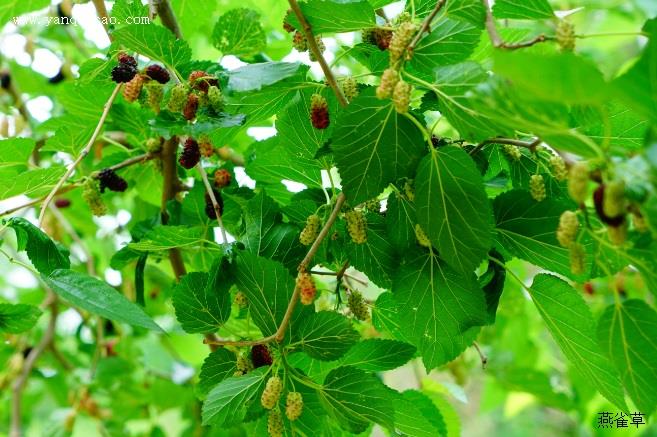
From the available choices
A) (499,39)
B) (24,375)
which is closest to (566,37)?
(499,39)

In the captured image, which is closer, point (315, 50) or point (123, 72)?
point (315, 50)

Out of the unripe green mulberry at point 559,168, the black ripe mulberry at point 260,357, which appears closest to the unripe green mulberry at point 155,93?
the black ripe mulberry at point 260,357

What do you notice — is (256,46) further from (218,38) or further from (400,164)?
(400,164)

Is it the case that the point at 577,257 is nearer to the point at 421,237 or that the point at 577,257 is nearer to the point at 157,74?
the point at 421,237

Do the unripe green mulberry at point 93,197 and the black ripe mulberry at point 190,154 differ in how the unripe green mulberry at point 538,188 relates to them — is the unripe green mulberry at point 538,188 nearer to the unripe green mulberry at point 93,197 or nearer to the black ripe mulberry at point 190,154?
the black ripe mulberry at point 190,154

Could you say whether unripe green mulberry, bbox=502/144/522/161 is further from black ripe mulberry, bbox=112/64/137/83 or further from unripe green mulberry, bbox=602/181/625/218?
black ripe mulberry, bbox=112/64/137/83

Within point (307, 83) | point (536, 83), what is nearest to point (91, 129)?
point (307, 83)
